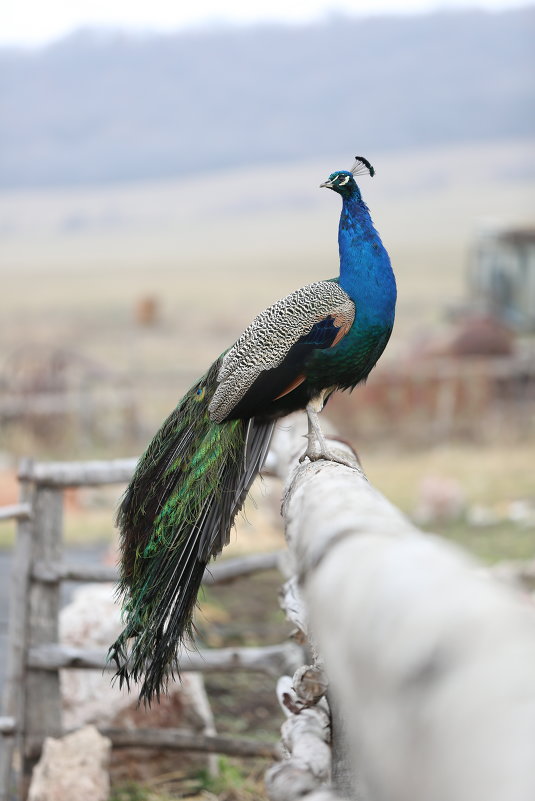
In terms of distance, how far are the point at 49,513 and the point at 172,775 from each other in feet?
3.48

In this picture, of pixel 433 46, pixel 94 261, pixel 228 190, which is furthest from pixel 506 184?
pixel 433 46

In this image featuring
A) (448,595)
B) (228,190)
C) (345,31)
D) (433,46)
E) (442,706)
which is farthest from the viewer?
(345,31)

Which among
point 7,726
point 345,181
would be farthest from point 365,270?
point 7,726

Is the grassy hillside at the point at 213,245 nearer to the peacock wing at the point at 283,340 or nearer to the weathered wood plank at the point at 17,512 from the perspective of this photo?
the weathered wood plank at the point at 17,512

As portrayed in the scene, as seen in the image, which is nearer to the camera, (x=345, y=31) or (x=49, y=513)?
(x=49, y=513)

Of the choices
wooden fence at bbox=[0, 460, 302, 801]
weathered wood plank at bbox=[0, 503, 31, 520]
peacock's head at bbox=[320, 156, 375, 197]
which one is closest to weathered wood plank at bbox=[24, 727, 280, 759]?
wooden fence at bbox=[0, 460, 302, 801]

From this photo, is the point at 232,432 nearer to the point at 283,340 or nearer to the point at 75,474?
the point at 283,340

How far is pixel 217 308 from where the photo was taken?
3759 centimetres

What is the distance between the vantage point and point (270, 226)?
8175 cm

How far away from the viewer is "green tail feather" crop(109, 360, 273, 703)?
98.3 inches

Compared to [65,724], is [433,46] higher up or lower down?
higher up

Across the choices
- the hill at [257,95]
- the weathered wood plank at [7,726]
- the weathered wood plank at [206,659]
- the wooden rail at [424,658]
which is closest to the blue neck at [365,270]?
the wooden rail at [424,658]

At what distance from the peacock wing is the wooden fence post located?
1.28m

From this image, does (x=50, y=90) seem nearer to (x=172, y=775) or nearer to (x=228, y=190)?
(x=228, y=190)
